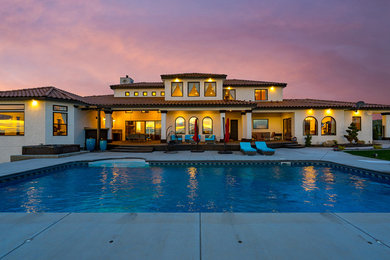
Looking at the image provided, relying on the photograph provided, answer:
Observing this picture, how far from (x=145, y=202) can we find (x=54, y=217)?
252 cm

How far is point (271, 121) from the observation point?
2183cm

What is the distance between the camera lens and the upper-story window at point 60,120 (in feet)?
47.3

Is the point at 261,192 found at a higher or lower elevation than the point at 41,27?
lower

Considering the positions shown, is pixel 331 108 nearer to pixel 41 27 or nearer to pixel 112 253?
pixel 112 253

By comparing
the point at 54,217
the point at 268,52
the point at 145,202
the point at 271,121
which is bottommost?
the point at 145,202

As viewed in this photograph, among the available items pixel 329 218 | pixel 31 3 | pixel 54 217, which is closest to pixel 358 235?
pixel 329 218

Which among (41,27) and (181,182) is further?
(41,27)

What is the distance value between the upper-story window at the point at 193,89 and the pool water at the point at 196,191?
1115cm

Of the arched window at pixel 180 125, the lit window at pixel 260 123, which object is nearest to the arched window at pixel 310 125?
the lit window at pixel 260 123

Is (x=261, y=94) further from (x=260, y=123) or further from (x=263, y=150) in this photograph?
(x=263, y=150)

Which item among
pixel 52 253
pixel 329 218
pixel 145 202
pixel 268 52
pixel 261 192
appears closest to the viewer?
pixel 52 253

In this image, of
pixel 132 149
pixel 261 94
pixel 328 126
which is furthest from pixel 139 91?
pixel 328 126

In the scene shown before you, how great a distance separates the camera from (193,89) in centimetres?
1900

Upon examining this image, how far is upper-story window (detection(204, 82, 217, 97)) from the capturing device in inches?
747
